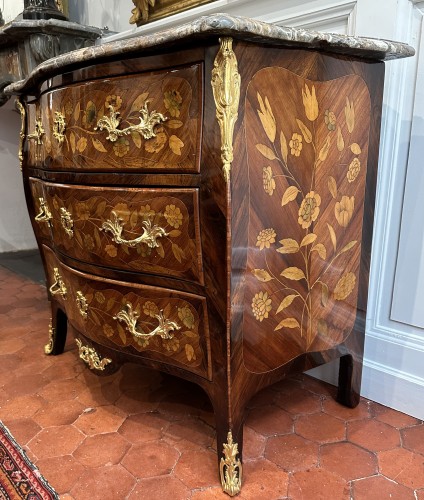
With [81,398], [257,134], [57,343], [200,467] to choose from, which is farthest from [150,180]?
[57,343]

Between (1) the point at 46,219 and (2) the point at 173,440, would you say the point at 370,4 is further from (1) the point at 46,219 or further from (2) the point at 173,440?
(2) the point at 173,440

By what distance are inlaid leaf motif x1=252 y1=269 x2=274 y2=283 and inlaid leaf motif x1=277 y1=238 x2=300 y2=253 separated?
0.06 metres

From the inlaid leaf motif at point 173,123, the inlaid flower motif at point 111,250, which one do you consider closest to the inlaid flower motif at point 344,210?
the inlaid leaf motif at point 173,123

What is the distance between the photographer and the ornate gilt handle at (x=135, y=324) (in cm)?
99

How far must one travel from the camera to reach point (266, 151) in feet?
2.81

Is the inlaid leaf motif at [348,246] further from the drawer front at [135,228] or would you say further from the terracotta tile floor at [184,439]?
the terracotta tile floor at [184,439]

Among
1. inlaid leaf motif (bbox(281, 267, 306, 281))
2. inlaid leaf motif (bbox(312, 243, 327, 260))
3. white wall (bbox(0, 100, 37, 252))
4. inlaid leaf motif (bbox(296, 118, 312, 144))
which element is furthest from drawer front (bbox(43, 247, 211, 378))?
white wall (bbox(0, 100, 37, 252))

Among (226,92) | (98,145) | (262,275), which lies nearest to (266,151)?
(226,92)

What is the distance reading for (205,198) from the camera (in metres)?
0.83

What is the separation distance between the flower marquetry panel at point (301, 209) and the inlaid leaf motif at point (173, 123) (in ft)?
0.43

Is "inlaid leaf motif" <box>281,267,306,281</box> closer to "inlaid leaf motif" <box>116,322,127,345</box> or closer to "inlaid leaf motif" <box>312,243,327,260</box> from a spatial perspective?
"inlaid leaf motif" <box>312,243,327,260</box>

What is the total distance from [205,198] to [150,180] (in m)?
0.14

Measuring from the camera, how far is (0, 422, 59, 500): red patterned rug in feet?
3.21

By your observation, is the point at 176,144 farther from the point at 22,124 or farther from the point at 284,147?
the point at 22,124
